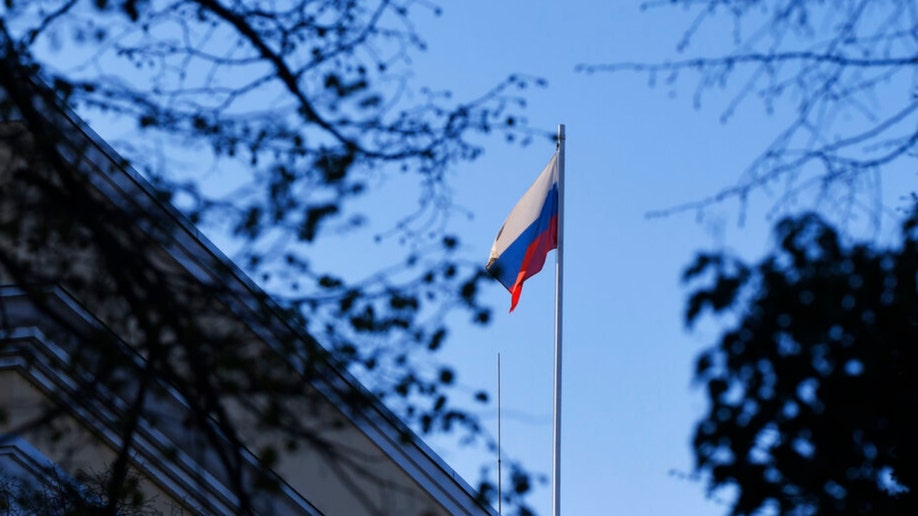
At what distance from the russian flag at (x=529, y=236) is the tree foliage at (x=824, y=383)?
489 inches

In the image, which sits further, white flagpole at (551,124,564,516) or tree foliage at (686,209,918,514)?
white flagpole at (551,124,564,516)

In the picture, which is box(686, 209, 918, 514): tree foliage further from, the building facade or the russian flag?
the russian flag

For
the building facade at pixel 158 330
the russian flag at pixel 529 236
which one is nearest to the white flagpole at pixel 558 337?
the russian flag at pixel 529 236

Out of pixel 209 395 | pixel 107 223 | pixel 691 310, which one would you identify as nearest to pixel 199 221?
pixel 107 223

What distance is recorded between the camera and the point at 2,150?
27.0 feet

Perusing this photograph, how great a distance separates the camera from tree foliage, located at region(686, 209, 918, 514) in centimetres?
557

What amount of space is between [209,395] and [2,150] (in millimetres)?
2518

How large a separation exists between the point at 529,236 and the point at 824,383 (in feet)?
42.3

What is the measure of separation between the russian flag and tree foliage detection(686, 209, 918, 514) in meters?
12.4

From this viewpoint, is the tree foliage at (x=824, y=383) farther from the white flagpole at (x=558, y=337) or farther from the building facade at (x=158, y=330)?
the white flagpole at (x=558, y=337)

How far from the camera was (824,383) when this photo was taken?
5586 mm

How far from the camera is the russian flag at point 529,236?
18.3m

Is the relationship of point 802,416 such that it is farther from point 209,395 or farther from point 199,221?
point 199,221

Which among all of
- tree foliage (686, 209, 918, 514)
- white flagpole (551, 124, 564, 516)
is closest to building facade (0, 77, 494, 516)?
tree foliage (686, 209, 918, 514)
